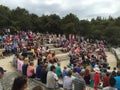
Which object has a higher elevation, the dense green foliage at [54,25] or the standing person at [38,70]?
the dense green foliage at [54,25]

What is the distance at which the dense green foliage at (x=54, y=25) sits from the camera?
6225cm

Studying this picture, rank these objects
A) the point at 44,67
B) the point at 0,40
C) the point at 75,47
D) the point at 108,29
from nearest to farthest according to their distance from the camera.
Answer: the point at 44,67 → the point at 0,40 → the point at 75,47 → the point at 108,29

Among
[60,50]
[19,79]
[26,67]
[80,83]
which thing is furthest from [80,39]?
[19,79]

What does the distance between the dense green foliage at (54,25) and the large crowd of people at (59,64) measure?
2430cm

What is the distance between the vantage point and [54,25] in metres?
69.1

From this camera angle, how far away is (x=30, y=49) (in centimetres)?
2789

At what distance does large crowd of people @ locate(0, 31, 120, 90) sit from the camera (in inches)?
512

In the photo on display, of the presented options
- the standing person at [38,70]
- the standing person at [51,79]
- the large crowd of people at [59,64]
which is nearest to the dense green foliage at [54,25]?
the large crowd of people at [59,64]

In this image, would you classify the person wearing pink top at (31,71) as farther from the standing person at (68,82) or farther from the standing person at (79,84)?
the standing person at (79,84)

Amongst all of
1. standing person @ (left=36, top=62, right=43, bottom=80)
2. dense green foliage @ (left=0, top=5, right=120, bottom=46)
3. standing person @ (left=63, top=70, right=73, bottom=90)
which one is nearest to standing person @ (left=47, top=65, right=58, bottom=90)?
standing person @ (left=63, top=70, right=73, bottom=90)

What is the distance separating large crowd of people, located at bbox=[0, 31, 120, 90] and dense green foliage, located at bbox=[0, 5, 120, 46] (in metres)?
24.3

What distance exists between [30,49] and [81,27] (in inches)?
1663

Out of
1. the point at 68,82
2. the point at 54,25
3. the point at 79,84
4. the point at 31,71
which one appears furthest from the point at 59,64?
the point at 54,25

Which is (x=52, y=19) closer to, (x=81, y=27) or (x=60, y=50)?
(x=81, y=27)
